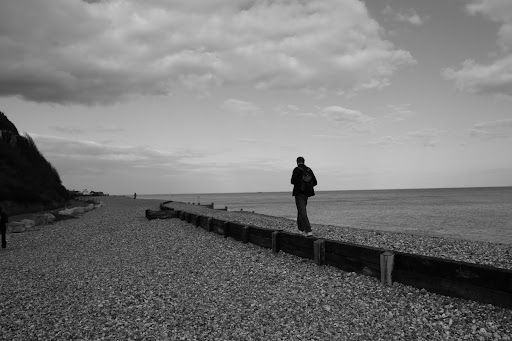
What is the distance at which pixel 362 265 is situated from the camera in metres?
8.65

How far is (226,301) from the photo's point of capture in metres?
7.73

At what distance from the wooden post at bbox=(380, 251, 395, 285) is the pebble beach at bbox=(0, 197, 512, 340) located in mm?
207

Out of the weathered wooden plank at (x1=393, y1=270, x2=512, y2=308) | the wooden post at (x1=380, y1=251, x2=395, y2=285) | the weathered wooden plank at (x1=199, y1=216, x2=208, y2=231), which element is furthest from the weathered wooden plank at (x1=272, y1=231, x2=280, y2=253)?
the weathered wooden plank at (x1=199, y1=216, x2=208, y2=231)

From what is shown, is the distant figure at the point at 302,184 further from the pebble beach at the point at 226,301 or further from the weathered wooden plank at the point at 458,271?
the weathered wooden plank at the point at 458,271

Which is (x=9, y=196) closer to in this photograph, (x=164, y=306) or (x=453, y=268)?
(x=164, y=306)

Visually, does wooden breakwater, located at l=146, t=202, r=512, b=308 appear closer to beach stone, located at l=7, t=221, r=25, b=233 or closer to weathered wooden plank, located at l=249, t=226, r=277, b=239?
weathered wooden plank, located at l=249, t=226, r=277, b=239

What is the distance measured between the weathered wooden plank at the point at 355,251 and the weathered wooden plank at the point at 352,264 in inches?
3.1

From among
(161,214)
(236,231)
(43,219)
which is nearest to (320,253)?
(236,231)

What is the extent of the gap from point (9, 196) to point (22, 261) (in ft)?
71.8

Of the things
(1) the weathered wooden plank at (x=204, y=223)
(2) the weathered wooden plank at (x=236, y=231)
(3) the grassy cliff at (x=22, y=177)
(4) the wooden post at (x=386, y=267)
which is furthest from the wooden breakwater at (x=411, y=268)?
(3) the grassy cliff at (x=22, y=177)

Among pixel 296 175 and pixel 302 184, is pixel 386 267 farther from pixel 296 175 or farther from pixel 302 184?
pixel 296 175

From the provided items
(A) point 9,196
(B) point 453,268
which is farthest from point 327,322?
(A) point 9,196

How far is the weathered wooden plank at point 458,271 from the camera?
6109mm

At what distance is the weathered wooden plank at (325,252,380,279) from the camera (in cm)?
833
